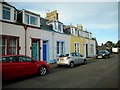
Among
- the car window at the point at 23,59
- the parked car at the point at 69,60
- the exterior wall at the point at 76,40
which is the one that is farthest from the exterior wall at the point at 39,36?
the exterior wall at the point at 76,40

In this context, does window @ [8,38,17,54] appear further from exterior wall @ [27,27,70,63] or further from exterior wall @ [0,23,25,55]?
exterior wall @ [27,27,70,63]

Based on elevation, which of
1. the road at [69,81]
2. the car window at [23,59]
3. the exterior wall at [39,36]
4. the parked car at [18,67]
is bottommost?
the road at [69,81]

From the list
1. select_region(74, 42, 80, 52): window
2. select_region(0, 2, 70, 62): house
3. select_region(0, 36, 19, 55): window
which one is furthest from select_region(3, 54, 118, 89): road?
select_region(74, 42, 80, 52): window

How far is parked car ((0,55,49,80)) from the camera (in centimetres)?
888

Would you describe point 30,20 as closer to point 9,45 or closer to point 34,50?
point 34,50

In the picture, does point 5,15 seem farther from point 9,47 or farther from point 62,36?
point 62,36

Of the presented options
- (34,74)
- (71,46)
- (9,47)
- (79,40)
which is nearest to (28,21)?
(9,47)

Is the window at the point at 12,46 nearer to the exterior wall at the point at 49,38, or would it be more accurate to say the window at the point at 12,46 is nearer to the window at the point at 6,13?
the exterior wall at the point at 49,38

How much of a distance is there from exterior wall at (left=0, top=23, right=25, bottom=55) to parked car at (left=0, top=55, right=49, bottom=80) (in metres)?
4.93

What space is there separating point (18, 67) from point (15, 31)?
6.34 metres

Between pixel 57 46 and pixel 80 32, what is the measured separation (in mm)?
10822

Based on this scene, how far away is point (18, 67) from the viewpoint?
9.48 meters

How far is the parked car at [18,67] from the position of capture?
8883mm

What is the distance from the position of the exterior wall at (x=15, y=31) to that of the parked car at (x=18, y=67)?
16.2 feet
